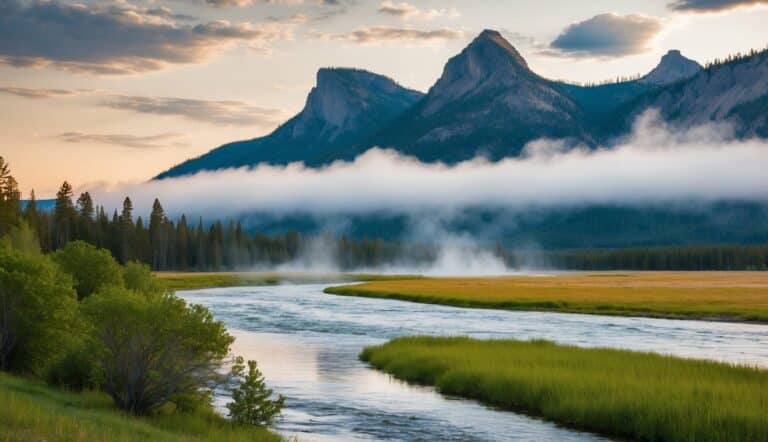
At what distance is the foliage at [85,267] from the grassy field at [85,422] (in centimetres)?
1332

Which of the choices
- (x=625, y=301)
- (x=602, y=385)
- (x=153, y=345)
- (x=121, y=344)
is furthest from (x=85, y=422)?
(x=625, y=301)

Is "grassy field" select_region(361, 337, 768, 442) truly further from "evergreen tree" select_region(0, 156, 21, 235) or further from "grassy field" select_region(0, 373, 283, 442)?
"evergreen tree" select_region(0, 156, 21, 235)

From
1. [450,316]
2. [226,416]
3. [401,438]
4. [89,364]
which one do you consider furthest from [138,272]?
[450,316]

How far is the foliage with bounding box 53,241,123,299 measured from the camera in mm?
43250

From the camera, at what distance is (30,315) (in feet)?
109

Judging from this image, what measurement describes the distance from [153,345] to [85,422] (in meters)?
5.23

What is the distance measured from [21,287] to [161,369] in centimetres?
1030

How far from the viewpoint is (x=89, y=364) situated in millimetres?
29672

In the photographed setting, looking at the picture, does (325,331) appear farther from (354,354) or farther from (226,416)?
(226,416)

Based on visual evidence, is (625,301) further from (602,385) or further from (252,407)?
(252,407)

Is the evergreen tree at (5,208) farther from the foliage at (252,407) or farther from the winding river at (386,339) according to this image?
the foliage at (252,407)

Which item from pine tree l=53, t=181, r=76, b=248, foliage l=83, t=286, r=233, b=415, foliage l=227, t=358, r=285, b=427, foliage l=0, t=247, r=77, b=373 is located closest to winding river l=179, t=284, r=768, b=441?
foliage l=227, t=358, r=285, b=427

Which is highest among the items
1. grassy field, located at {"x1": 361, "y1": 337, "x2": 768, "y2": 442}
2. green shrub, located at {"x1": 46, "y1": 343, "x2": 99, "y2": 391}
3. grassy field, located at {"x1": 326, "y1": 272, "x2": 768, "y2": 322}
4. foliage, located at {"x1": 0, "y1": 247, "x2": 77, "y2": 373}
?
foliage, located at {"x1": 0, "y1": 247, "x2": 77, "y2": 373}

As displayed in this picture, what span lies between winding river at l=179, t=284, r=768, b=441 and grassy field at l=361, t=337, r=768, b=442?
1203mm
